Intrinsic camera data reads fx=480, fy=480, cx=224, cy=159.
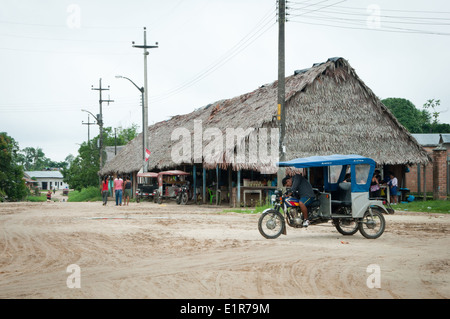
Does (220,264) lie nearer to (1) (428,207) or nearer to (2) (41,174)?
(1) (428,207)

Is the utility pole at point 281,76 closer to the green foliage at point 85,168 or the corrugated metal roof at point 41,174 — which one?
the green foliage at point 85,168

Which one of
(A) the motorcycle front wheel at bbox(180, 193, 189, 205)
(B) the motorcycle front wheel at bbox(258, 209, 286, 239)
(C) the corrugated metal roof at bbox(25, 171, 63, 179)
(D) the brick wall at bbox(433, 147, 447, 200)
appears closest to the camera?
(B) the motorcycle front wheel at bbox(258, 209, 286, 239)

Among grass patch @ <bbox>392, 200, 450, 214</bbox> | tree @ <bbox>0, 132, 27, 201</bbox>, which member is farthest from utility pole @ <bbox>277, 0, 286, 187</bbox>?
tree @ <bbox>0, 132, 27, 201</bbox>

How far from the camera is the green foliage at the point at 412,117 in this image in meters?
65.9

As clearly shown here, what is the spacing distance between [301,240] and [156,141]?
2929 cm

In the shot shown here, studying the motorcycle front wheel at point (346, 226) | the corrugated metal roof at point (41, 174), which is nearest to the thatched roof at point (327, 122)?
the motorcycle front wheel at point (346, 226)

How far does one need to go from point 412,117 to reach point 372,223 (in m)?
60.2

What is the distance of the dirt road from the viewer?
5.89 metres

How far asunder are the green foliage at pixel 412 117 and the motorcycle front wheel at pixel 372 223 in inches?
2279

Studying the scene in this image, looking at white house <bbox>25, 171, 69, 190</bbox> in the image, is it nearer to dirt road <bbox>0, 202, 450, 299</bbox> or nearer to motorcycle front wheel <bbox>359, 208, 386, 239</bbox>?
dirt road <bbox>0, 202, 450, 299</bbox>

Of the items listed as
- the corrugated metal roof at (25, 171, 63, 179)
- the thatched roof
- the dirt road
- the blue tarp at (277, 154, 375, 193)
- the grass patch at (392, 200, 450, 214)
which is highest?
the thatched roof

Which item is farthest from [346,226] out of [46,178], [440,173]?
[46,178]

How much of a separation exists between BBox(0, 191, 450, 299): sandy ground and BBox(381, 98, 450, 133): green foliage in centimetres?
5706
